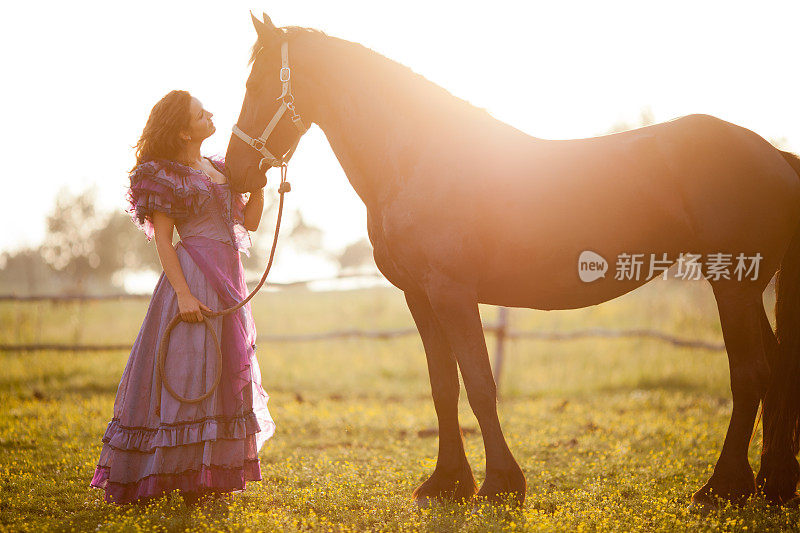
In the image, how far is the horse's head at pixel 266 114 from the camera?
374 cm

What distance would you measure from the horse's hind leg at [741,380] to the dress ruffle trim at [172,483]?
10.0ft

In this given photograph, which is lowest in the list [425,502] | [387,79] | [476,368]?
[425,502]

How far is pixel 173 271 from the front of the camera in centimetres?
365

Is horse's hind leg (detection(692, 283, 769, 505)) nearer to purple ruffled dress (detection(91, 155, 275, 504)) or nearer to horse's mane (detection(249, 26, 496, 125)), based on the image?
horse's mane (detection(249, 26, 496, 125))

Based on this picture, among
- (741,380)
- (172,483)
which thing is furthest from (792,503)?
A: (172,483)

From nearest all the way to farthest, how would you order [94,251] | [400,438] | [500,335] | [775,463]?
[775,463] < [400,438] < [500,335] < [94,251]

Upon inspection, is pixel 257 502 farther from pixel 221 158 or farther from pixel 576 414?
pixel 576 414

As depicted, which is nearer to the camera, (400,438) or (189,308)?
(189,308)

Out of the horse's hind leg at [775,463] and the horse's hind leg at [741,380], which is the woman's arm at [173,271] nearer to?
the horse's hind leg at [741,380]

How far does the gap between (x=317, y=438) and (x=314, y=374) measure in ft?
16.8

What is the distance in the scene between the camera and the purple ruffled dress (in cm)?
355

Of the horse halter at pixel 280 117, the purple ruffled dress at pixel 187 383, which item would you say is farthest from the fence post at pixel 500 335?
the horse halter at pixel 280 117

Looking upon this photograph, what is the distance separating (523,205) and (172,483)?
2.79m

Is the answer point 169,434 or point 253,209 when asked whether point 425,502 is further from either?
point 253,209
